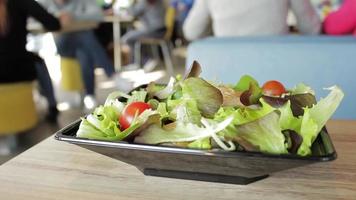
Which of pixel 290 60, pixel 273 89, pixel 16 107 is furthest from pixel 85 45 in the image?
pixel 273 89

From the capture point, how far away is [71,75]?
134 inches

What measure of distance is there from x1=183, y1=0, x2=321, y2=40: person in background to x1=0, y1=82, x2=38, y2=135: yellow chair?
111cm

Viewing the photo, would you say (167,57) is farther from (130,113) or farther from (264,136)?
(264,136)

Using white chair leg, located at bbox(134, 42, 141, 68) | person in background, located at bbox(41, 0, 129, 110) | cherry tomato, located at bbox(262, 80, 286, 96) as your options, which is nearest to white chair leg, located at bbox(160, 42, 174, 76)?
white chair leg, located at bbox(134, 42, 141, 68)

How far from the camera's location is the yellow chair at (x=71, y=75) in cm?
339

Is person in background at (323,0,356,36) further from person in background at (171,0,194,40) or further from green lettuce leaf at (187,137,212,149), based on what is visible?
person in background at (171,0,194,40)

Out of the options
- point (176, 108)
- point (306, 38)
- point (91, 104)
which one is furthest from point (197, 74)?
point (91, 104)

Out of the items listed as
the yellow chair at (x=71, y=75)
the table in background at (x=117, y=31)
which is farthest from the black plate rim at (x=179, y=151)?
the table in background at (x=117, y=31)

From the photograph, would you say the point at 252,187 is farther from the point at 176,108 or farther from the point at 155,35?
the point at 155,35

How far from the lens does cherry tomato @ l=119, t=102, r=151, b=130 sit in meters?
0.65

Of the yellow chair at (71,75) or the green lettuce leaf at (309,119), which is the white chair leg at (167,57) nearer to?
the yellow chair at (71,75)

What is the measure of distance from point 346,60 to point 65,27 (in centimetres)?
200

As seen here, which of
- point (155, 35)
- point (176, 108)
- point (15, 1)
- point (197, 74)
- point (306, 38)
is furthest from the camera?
point (155, 35)

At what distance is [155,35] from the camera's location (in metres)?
4.72
